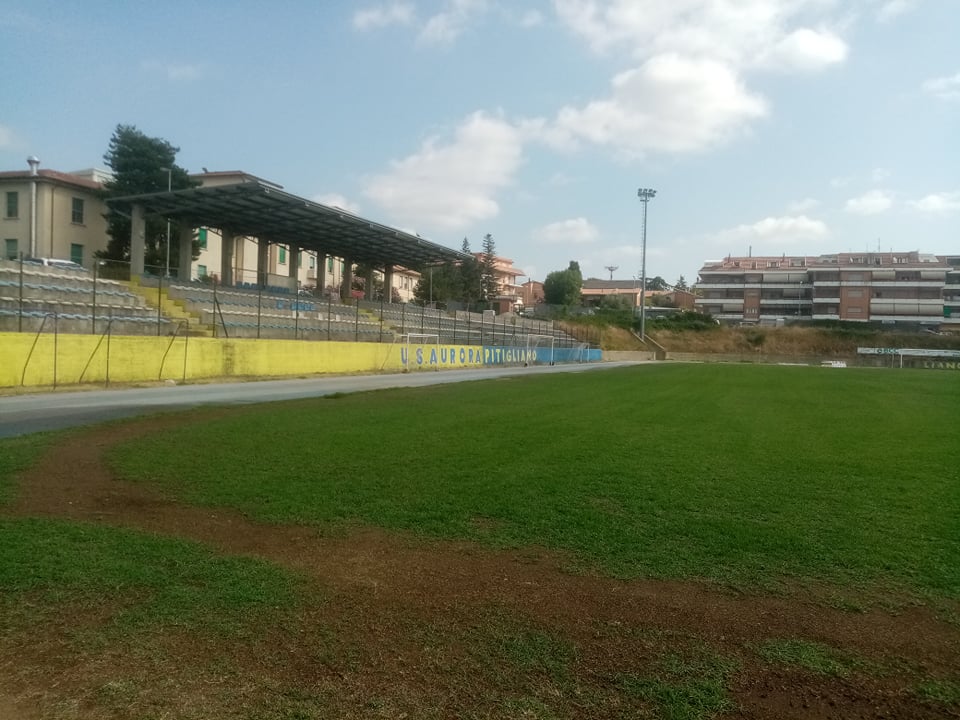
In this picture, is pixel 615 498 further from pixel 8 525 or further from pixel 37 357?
pixel 37 357

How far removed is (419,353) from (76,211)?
2276 cm

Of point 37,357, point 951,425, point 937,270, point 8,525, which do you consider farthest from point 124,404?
point 937,270

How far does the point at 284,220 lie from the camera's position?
3997cm

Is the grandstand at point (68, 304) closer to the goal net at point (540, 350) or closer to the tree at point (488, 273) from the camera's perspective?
the goal net at point (540, 350)

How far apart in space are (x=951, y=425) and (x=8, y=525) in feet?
57.5

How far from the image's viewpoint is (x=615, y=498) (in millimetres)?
7738

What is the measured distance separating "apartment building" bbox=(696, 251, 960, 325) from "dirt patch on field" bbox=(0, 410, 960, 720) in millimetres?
106378

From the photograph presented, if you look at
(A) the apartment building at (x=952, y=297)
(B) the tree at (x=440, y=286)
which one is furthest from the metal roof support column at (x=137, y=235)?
(A) the apartment building at (x=952, y=297)

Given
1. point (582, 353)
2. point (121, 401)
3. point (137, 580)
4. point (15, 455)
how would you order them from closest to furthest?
point (137, 580)
point (15, 455)
point (121, 401)
point (582, 353)

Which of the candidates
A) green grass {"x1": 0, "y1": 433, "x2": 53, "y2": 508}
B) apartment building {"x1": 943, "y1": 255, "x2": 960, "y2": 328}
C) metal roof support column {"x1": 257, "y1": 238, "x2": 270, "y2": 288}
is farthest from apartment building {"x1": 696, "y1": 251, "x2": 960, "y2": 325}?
green grass {"x1": 0, "y1": 433, "x2": 53, "y2": 508}

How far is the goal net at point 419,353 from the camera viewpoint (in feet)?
136

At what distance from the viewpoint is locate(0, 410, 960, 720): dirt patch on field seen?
3.53 metres

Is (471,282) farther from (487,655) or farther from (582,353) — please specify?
(487,655)

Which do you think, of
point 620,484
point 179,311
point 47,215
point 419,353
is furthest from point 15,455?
point 47,215
